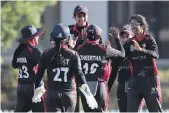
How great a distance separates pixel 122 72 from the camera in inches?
444

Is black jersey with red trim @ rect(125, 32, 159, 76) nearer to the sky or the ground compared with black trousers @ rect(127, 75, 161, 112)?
nearer to the sky

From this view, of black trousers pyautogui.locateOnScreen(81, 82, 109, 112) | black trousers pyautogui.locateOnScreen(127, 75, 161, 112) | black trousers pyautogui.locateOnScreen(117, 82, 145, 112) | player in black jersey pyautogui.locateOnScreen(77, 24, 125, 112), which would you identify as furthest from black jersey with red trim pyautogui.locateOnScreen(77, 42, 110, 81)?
black trousers pyautogui.locateOnScreen(117, 82, 145, 112)

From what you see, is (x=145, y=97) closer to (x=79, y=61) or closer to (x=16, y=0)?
(x=79, y=61)

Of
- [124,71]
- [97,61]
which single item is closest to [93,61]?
[97,61]

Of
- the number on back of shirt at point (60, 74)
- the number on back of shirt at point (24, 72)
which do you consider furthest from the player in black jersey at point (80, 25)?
the number on back of shirt at point (60, 74)

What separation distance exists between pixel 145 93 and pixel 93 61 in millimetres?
941

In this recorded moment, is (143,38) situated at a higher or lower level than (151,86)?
higher

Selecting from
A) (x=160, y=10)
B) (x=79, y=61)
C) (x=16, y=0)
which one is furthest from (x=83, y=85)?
(x=160, y=10)

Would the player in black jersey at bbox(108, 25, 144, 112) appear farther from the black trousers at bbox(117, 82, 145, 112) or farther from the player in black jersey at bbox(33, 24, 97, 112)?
the player in black jersey at bbox(33, 24, 97, 112)

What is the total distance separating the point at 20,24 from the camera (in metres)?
20.2

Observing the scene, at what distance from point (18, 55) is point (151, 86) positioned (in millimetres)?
2321

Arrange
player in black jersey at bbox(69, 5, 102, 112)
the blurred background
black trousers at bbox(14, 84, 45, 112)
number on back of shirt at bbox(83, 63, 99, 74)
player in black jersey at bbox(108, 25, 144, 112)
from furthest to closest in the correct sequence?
the blurred background → black trousers at bbox(14, 84, 45, 112) → player in black jersey at bbox(108, 25, 144, 112) → player in black jersey at bbox(69, 5, 102, 112) → number on back of shirt at bbox(83, 63, 99, 74)

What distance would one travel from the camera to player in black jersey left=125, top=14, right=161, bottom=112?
1020cm

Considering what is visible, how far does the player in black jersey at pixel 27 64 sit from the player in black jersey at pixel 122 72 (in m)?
1.24
